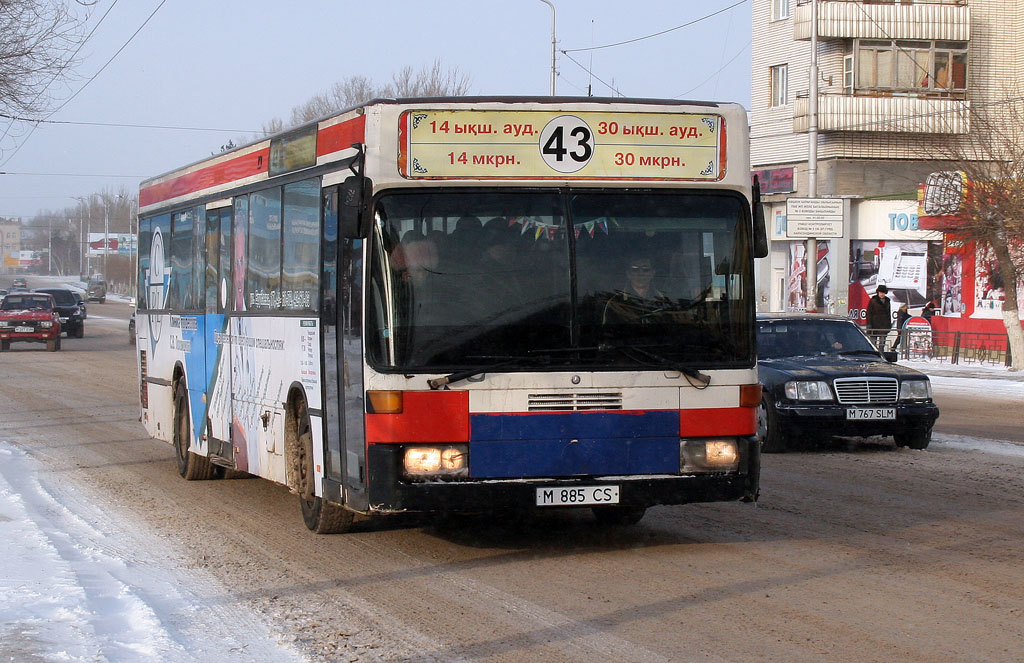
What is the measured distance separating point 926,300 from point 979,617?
3915cm

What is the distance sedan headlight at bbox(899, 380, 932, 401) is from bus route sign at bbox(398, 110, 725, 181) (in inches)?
278

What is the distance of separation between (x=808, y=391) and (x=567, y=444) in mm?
7158

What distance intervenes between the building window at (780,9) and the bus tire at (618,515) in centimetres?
4394

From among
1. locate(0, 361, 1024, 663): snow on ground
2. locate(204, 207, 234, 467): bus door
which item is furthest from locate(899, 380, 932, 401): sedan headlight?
locate(0, 361, 1024, 663): snow on ground

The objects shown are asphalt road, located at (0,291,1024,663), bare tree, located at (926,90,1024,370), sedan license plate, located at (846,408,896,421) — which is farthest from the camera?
bare tree, located at (926,90,1024,370)

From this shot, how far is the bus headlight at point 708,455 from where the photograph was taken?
8242 millimetres

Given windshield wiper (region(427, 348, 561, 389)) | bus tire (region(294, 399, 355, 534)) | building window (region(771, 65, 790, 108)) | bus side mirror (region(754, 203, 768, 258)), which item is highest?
building window (region(771, 65, 790, 108))

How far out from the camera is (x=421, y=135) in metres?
8.11

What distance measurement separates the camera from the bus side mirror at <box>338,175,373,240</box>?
313 inches

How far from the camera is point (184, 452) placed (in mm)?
13156

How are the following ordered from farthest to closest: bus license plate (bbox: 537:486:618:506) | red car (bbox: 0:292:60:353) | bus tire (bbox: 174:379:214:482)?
red car (bbox: 0:292:60:353), bus tire (bbox: 174:379:214:482), bus license plate (bbox: 537:486:618:506)

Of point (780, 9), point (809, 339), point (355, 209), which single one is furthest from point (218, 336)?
point (780, 9)

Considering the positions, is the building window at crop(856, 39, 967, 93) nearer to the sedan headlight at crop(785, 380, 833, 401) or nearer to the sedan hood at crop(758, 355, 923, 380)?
the sedan hood at crop(758, 355, 923, 380)

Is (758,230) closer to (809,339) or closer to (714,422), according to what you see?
(714,422)
